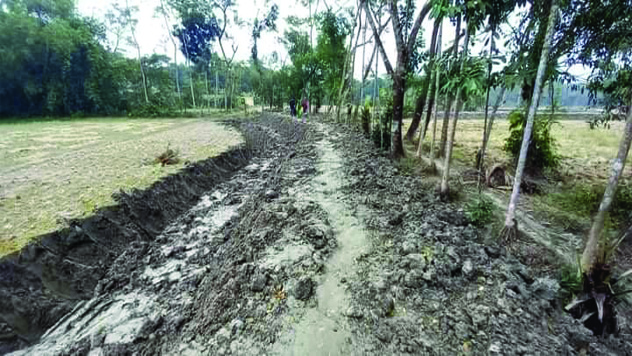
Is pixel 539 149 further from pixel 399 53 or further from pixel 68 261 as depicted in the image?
pixel 68 261

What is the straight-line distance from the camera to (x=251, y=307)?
3.09 meters

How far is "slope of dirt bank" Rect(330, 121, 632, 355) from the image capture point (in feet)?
8.05

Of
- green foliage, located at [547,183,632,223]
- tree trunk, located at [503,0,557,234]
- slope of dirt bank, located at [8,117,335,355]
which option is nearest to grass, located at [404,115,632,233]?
green foliage, located at [547,183,632,223]

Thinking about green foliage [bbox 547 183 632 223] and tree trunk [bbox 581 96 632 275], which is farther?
green foliage [bbox 547 183 632 223]

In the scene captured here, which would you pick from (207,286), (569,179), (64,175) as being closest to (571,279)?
(207,286)

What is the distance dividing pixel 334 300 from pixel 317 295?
0.68 ft

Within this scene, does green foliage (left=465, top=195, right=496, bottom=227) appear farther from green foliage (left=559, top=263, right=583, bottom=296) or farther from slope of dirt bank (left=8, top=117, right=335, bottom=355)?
slope of dirt bank (left=8, top=117, right=335, bottom=355)

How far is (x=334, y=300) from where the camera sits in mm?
3148

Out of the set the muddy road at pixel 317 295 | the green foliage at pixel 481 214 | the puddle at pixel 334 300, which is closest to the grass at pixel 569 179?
the green foliage at pixel 481 214

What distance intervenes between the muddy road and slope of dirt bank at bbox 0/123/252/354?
28mm

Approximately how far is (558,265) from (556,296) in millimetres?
844

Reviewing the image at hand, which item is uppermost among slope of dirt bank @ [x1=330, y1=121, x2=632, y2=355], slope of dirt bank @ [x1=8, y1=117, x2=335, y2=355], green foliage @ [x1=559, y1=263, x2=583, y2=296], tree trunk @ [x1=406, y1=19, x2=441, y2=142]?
tree trunk @ [x1=406, y1=19, x2=441, y2=142]

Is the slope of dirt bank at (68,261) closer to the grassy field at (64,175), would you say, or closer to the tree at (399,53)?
the grassy field at (64,175)

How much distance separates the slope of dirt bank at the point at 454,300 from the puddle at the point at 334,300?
0.14 meters
